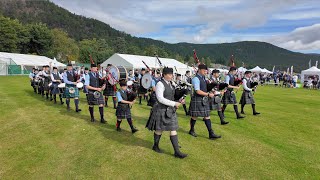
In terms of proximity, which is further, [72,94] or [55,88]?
[55,88]

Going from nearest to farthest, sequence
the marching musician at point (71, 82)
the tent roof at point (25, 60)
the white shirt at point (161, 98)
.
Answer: the white shirt at point (161, 98)
the marching musician at point (71, 82)
the tent roof at point (25, 60)

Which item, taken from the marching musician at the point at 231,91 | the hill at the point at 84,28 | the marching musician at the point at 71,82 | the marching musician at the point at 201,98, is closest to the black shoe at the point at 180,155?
the marching musician at the point at 201,98

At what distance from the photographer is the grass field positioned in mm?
5141

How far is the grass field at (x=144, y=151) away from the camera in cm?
514

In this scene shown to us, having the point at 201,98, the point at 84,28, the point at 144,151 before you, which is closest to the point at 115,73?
the point at 201,98

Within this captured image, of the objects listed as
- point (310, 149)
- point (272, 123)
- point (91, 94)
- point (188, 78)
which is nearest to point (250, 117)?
point (272, 123)

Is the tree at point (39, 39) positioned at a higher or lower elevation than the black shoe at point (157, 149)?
higher

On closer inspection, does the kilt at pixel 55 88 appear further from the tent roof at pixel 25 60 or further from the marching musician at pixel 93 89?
the tent roof at pixel 25 60

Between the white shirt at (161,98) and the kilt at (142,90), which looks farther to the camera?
the kilt at (142,90)

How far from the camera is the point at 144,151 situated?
6242mm

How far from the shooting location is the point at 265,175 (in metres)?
5.08

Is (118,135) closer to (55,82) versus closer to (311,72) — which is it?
(55,82)

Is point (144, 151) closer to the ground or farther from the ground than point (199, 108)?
closer to the ground

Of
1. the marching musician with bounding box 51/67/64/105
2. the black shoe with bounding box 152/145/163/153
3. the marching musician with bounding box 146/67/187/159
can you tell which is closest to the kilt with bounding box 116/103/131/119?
the black shoe with bounding box 152/145/163/153
